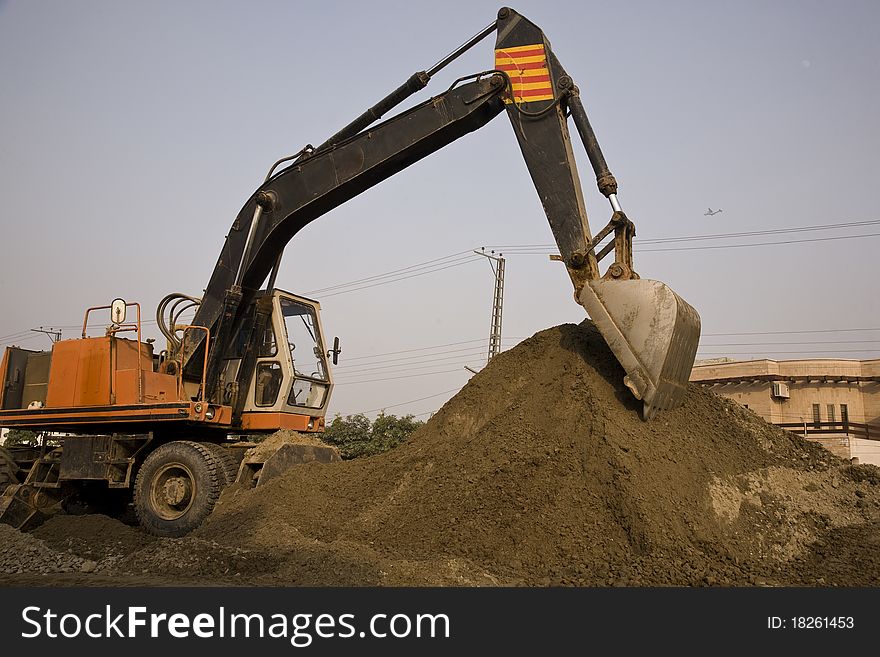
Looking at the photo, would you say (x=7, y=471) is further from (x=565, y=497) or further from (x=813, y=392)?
(x=813, y=392)

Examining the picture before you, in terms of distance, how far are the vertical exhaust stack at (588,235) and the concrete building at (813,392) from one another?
2168cm

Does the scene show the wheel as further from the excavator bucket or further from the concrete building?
the concrete building

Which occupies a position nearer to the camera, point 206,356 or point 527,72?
point 527,72

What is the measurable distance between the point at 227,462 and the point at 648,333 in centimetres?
509

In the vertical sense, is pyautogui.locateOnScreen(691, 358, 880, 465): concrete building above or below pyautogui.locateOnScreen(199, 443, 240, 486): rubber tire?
above

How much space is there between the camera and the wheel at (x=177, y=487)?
27.8 feet

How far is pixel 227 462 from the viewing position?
28.6 ft

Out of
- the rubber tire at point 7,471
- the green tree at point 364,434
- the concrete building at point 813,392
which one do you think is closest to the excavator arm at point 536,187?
the rubber tire at point 7,471

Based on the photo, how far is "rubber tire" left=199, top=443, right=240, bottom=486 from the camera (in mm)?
8617

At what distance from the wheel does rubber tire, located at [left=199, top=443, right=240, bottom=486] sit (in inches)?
1.5

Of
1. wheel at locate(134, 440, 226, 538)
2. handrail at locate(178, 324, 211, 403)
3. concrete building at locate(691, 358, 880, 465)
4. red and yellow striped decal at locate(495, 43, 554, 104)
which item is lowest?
wheel at locate(134, 440, 226, 538)

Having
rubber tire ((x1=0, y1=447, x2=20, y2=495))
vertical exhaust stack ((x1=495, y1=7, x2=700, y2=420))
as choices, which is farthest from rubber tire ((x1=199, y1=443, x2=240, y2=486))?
vertical exhaust stack ((x1=495, y1=7, x2=700, y2=420))

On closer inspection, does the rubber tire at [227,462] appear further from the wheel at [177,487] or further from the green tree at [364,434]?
the green tree at [364,434]

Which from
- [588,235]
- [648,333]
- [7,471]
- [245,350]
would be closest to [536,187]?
[588,235]
